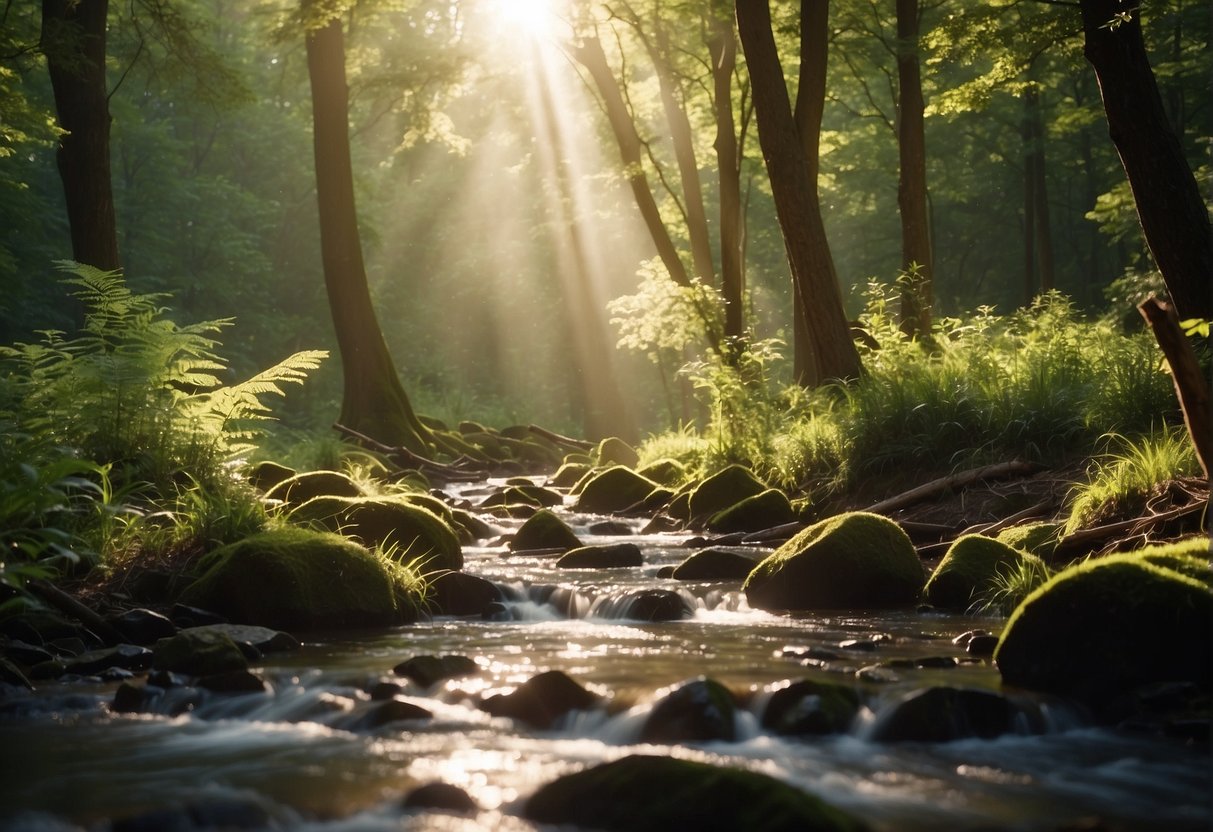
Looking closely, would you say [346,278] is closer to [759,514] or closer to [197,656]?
[759,514]

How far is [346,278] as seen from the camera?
1991 centimetres

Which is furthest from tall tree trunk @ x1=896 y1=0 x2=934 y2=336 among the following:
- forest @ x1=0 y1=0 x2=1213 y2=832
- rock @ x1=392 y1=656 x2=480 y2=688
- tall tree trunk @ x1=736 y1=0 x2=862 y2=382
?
rock @ x1=392 y1=656 x2=480 y2=688

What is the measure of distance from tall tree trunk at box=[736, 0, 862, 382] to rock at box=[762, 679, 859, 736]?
337 inches

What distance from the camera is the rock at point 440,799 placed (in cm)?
438

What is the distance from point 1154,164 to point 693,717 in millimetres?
5722

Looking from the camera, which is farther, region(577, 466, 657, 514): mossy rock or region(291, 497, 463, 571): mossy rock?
region(577, 466, 657, 514): mossy rock

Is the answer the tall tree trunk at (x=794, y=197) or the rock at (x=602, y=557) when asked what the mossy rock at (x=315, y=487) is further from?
the tall tree trunk at (x=794, y=197)

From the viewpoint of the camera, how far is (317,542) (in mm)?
8094

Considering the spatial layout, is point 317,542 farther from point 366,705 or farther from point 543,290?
point 543,290

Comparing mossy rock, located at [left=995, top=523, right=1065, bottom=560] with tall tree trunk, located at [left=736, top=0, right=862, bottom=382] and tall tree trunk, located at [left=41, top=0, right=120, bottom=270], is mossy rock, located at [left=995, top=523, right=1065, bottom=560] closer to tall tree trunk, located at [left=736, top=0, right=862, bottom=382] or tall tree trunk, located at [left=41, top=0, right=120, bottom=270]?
tall tree trunk, located at [left=736, top=0, right=862, bottom=382]

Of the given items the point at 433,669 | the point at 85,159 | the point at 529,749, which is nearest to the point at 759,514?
the point at 433,669

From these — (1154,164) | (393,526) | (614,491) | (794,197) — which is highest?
(794,197)

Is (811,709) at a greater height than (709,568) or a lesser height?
lesser

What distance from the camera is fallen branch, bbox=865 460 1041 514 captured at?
34.4 feet
